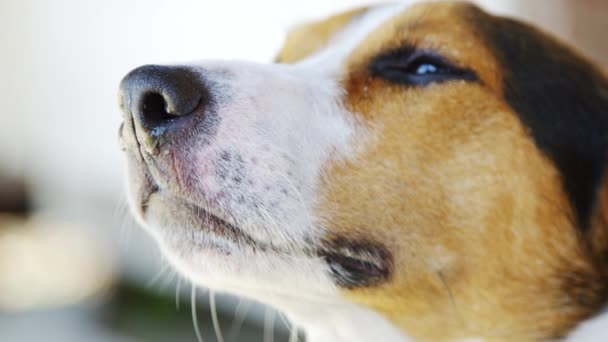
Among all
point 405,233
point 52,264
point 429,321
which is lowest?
point 52,264

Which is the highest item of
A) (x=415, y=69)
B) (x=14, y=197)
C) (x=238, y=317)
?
(x=415, y=69)

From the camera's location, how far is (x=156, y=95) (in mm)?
846

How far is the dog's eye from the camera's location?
1127 mm

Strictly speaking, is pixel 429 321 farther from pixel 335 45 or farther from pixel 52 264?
pixel 52 264

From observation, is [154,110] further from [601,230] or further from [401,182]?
[601,230]

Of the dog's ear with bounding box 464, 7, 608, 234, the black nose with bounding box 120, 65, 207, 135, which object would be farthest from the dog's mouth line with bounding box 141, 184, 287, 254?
the dog's ear with bounding box 464, 7, 608, 234

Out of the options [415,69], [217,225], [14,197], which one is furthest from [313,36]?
[14,197]

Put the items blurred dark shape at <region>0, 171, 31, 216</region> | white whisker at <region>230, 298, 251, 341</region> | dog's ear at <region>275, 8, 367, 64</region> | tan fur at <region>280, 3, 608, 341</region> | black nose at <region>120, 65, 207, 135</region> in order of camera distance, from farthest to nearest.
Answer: white whisker at <region>230, 298, 251, 341</region> < blurred dark shape at <region>0, 171, 31, 216</region> < dog's ear at <region>275, 8, 367, 64</region> < tan fur at <region>280, 3, 608, 341</region> < black nose at <region>120, 65, 207, 135</region>

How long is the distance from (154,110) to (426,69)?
1.60ft

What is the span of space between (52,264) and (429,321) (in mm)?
913

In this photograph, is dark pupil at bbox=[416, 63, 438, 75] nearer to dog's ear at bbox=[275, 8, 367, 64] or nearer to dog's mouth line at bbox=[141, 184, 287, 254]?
dog's ear at bbox=[275, 8, 367, 64]

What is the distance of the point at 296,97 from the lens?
1.01m

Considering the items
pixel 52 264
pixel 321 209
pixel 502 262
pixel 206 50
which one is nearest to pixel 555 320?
pixel 502 262

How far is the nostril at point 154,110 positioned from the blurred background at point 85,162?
1.31ft
